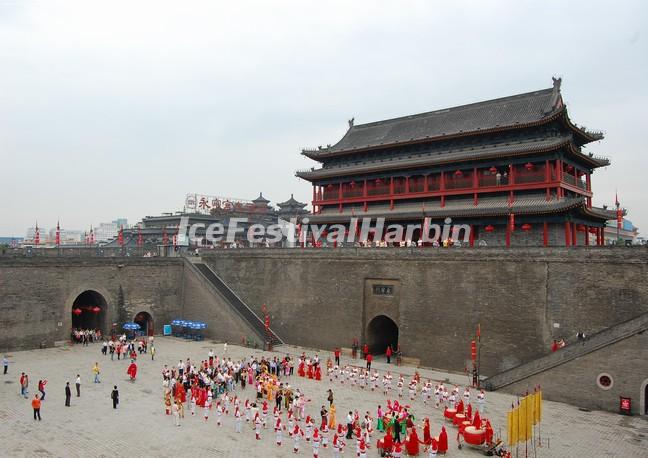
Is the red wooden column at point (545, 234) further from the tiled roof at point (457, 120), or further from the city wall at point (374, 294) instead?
the tiled roof at point (457, 120)

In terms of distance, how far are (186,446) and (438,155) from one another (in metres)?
22.8

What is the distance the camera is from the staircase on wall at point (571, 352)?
63.3 ft

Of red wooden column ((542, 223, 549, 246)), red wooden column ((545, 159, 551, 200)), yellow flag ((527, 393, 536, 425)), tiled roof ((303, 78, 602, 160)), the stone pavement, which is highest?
A: tiled roof ((303, 78, 602, 160))

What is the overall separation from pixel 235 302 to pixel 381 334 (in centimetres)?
1045

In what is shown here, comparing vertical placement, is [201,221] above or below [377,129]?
below

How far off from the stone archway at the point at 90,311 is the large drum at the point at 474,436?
976 inches

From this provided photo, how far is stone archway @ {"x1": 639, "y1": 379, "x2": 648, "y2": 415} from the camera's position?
18.9m

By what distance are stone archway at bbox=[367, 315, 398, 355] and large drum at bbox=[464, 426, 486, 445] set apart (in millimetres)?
14177

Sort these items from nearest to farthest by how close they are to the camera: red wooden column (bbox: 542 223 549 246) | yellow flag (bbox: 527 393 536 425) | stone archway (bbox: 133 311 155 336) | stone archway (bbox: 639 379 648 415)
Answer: yellow flag (bbox: 527 393 536 425) → stone archway (bbox: 639 379 648 415) → red wooden column (bbox: 542 223 549 246) → stone archway (bbox: 133 311 155 336)

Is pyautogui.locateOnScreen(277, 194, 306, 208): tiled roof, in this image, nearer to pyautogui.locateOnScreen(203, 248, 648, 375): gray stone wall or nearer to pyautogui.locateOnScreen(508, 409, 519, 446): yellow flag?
pyautogui.locateOnScreen(203, 248, 648, 375): gray stone wall

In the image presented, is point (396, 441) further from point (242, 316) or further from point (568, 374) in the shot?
point (242, 316)

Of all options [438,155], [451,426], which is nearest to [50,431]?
[451,426]

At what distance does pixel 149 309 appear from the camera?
34.9m

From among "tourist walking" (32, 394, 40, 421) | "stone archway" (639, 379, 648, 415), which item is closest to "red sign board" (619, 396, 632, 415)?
"stone archway" (639, 379, 648, 415)
